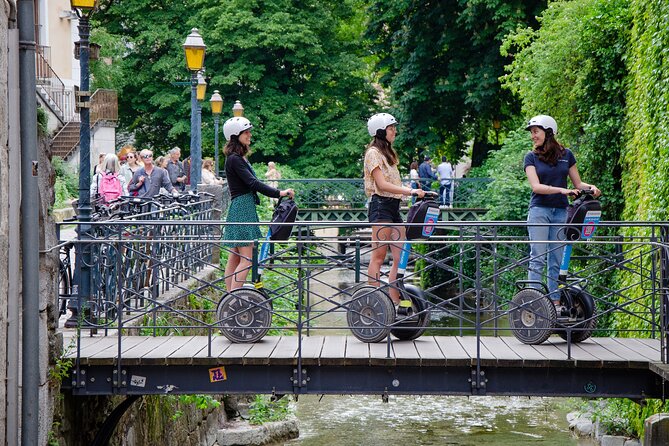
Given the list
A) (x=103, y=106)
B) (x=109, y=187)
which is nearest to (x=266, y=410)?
(x=109, y=187)

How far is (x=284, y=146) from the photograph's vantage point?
40.8 meters

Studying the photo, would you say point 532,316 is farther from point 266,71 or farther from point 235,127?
point 266,71

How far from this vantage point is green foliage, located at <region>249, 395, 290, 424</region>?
17561 millimetres

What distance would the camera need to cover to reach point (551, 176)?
10.0 meters

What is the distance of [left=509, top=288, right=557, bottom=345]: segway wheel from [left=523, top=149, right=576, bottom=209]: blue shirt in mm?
893

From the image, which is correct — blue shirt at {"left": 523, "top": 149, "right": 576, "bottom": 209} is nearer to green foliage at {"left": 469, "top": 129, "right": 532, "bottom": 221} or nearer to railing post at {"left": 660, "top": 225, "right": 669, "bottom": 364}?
railing post at {"left": 660, "top": 225, "right": 669, "bottom": 364}

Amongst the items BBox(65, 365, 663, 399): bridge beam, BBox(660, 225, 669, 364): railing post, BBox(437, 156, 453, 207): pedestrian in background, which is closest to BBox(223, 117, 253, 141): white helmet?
BBox(65, 365, 663, 399): bridge beam

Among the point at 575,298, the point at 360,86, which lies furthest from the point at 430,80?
the point at 575,298

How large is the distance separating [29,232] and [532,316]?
4.44 meters

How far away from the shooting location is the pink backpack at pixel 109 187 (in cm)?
1673

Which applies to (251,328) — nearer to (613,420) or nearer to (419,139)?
(613,420)

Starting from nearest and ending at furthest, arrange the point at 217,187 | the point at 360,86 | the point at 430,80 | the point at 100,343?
the point at 100,343
the point at 217,187
the point at 430,80
the point at 360,86

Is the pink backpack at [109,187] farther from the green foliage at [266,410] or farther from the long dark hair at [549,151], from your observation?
the long dark hair at [549,151]

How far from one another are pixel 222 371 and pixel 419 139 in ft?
86.3
